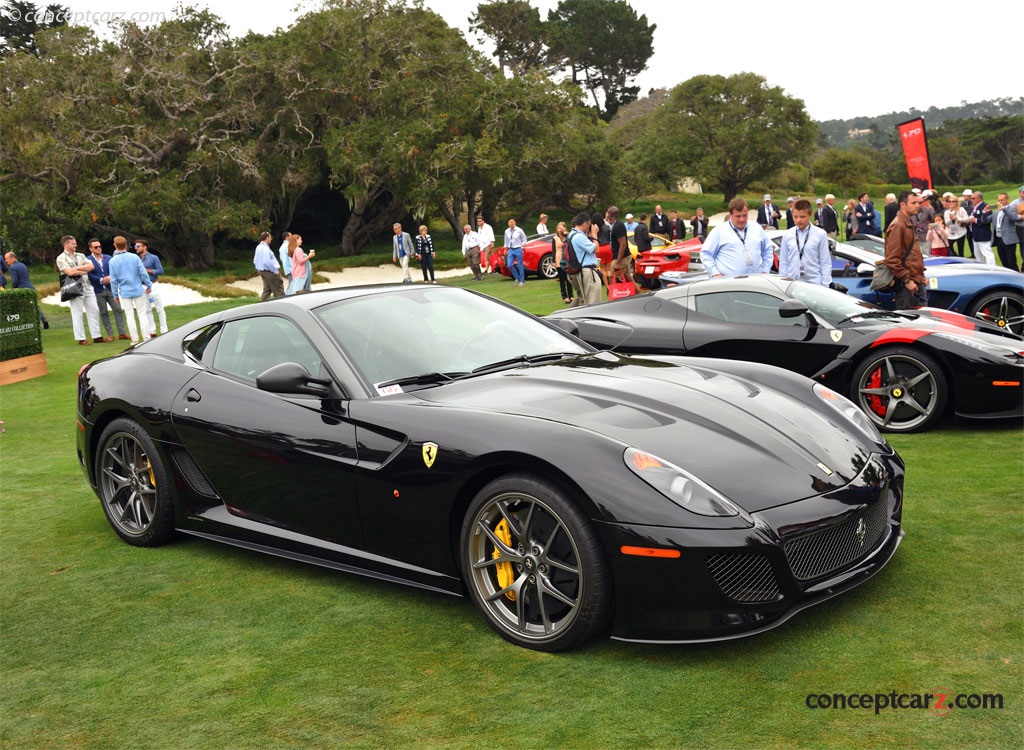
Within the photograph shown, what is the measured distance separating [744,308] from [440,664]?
5.21 meters

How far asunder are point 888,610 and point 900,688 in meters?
0.70

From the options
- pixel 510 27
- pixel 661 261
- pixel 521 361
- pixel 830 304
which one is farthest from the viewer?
pixel 510 27

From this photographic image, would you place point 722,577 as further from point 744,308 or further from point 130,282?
point 130,282

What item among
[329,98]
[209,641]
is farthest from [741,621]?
[329,98]

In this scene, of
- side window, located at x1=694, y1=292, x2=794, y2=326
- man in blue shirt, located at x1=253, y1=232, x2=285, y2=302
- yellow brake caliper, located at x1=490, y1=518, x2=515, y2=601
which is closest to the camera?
yellow brake caliper, located at x1=490, y1=518, x2=515, y2=601

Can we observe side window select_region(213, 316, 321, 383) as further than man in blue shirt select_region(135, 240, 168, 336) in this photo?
No

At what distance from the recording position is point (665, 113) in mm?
67938

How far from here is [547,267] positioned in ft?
85.8

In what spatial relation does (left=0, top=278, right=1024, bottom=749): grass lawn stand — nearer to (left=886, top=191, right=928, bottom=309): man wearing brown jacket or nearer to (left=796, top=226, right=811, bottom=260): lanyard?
(left=886, top=191, right=928, bottom=309): man wearing brown jacket

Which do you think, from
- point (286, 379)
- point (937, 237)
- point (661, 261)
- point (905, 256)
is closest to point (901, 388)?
point (905, 256)

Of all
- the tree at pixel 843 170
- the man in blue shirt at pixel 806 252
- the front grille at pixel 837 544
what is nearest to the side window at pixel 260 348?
the front grille at pixel 837 544

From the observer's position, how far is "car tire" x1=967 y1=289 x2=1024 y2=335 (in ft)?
39.0

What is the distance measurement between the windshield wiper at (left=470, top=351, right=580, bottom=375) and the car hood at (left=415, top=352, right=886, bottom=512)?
0.11 meters

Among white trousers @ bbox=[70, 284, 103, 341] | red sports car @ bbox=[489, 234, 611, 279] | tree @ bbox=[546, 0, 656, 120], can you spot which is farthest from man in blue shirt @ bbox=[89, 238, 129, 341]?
tree @ bbox=[546, 0, 656, 120]
